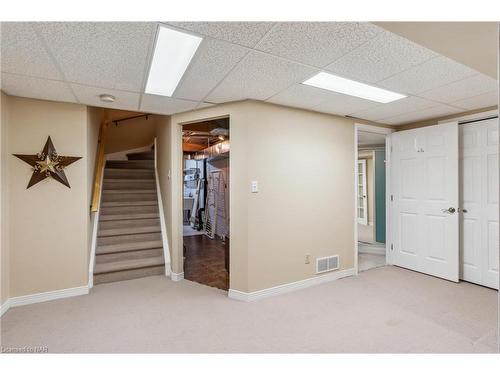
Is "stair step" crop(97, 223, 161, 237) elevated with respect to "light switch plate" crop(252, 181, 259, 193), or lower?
lower

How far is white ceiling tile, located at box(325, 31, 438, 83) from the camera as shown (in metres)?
1.69

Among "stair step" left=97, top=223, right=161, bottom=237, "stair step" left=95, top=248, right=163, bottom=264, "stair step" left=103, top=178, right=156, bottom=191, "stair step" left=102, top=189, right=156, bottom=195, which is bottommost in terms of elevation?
"stair step" left=95, top=248, right=163, bottom=264

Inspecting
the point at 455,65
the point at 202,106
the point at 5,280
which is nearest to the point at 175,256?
the point at 5,280

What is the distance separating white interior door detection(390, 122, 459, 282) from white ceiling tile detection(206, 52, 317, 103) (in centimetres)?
246

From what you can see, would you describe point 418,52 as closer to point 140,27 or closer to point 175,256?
point 140,27

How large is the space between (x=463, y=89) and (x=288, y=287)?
2.79m

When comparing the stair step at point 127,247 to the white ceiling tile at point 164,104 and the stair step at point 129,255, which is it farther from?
the white ceiling tile at point 164,104

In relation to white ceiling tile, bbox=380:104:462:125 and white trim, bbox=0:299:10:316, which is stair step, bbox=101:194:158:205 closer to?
white trim, bbox=0:299:10:316

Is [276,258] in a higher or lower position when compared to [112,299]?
higher

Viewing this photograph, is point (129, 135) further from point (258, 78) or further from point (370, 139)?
point (370, 139)

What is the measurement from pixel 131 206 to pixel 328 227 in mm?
3275

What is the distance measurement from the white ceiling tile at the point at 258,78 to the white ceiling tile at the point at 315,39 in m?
0.13

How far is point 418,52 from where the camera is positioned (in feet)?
5.96

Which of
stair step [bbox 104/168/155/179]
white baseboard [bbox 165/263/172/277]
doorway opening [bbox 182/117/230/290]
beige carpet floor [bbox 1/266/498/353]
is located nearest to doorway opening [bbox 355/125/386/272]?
beige carpet floor [bbox 1/266/498/353]
